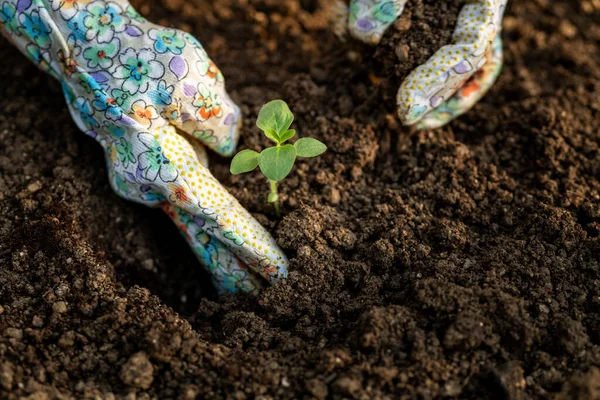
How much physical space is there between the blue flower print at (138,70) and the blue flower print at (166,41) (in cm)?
4

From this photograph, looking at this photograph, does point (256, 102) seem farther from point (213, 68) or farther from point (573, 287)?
point (573, 287)

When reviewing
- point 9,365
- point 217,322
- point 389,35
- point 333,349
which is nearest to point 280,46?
point 389,35

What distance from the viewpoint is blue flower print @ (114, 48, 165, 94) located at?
174cm

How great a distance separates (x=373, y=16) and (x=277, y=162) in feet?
2.13

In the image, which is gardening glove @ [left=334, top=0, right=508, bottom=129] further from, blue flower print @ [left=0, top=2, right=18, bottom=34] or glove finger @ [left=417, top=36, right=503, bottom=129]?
blue flower print @ [left=0, top=2, right=18, bottom=34]

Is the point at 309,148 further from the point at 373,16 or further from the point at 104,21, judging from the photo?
the point at 104,21

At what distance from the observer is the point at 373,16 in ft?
6.36

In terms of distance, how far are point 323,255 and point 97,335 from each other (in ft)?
2.18

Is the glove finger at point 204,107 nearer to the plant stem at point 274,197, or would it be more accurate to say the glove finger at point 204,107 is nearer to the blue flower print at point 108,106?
the blue flower print at point 108,106

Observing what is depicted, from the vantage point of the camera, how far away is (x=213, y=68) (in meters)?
1.87

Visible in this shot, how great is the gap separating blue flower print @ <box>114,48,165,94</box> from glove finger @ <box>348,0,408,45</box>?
0.68m

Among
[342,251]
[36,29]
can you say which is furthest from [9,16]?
[342,251]

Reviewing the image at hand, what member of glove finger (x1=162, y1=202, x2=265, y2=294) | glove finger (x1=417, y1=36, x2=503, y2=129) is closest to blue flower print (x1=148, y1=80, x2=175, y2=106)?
glove finger (x1=162, y1=202, x2=265, y2=294)

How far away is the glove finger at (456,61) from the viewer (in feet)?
6.09
